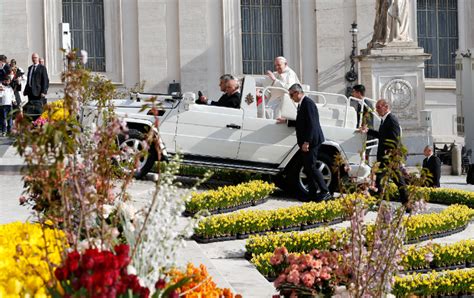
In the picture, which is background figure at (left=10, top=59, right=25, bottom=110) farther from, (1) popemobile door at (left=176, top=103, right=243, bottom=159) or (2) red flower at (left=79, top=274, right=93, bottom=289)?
(2) red flower at (left=79, top=274, right=93, bottom=289)

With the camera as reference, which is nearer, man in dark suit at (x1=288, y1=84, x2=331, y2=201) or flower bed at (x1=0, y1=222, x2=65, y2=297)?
flower bed at (x1=0, y1=222, x2=65, y2=297)

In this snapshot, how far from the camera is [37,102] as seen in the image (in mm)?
24047

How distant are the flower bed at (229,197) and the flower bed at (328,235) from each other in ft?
6.99

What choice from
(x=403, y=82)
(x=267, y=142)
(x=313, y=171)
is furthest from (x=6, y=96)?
(x=313, y=171)

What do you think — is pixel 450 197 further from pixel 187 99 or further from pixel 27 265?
pixel 27 265

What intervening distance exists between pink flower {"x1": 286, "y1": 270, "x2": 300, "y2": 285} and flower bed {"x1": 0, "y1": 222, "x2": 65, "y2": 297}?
6.26ft

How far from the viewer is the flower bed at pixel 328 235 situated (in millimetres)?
12695

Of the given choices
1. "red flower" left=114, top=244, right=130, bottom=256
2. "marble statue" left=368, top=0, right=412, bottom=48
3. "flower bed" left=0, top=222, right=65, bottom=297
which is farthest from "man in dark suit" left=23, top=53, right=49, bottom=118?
"red flower" left=114, top=244, right=130, bottom=256

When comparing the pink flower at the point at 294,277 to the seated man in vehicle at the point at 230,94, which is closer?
the pink flower at the point at 294,277

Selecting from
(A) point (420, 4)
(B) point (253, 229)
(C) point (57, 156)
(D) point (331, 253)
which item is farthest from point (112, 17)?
(C) point (57, 156)

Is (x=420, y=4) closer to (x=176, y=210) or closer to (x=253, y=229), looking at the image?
(x=253, y=229)

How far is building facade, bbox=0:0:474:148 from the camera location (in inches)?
1332

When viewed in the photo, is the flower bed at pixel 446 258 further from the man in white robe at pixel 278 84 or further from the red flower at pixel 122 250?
the red flower at pixel 122 250

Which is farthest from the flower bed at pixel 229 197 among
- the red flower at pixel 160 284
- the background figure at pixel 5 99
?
the background figure at pixel 5 99
